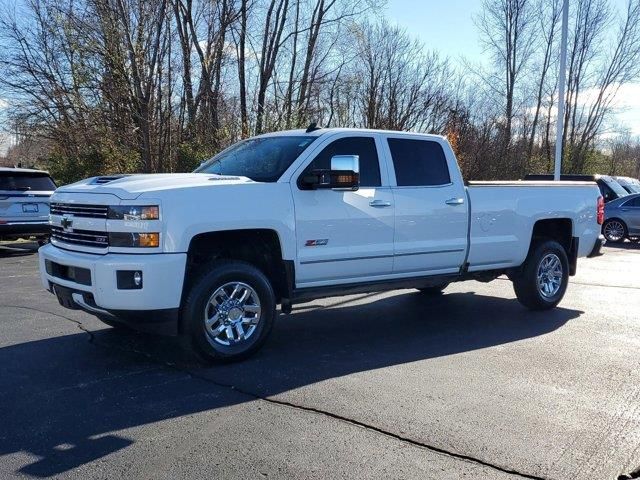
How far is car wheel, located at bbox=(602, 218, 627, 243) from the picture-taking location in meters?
19.3

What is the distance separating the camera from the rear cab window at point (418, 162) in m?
7.00

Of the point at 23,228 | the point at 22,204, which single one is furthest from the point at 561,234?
the point at 22,204

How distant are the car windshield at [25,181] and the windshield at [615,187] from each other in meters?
17.3

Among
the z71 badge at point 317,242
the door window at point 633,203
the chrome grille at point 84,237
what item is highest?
the chrome grille at point 84,237

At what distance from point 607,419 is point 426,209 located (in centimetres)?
302

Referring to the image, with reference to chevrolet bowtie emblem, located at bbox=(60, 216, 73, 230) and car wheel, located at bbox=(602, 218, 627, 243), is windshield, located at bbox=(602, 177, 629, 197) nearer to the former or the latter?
car wheel, located at bbox=(602, 218, 627, 243)

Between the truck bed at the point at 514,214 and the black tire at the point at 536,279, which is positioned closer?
the truck bed at the point at 514,214

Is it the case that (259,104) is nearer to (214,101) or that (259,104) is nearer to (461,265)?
(214,101)

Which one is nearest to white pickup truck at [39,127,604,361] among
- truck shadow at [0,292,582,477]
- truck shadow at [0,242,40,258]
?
truck shadow at [0,292,582,477]

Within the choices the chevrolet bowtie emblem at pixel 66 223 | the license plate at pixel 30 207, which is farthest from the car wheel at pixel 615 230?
the chevrolet bowtie emblem at pixel 66 223

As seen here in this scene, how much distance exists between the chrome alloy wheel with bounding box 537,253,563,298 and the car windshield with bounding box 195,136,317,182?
12.4 feet

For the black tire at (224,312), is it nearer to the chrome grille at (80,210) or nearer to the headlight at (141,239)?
the headlight at (141,239)

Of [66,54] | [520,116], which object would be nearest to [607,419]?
[66,54]

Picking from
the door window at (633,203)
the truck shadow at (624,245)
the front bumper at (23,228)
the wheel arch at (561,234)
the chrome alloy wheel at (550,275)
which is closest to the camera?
the chrome alloy wheel at (550,275)
